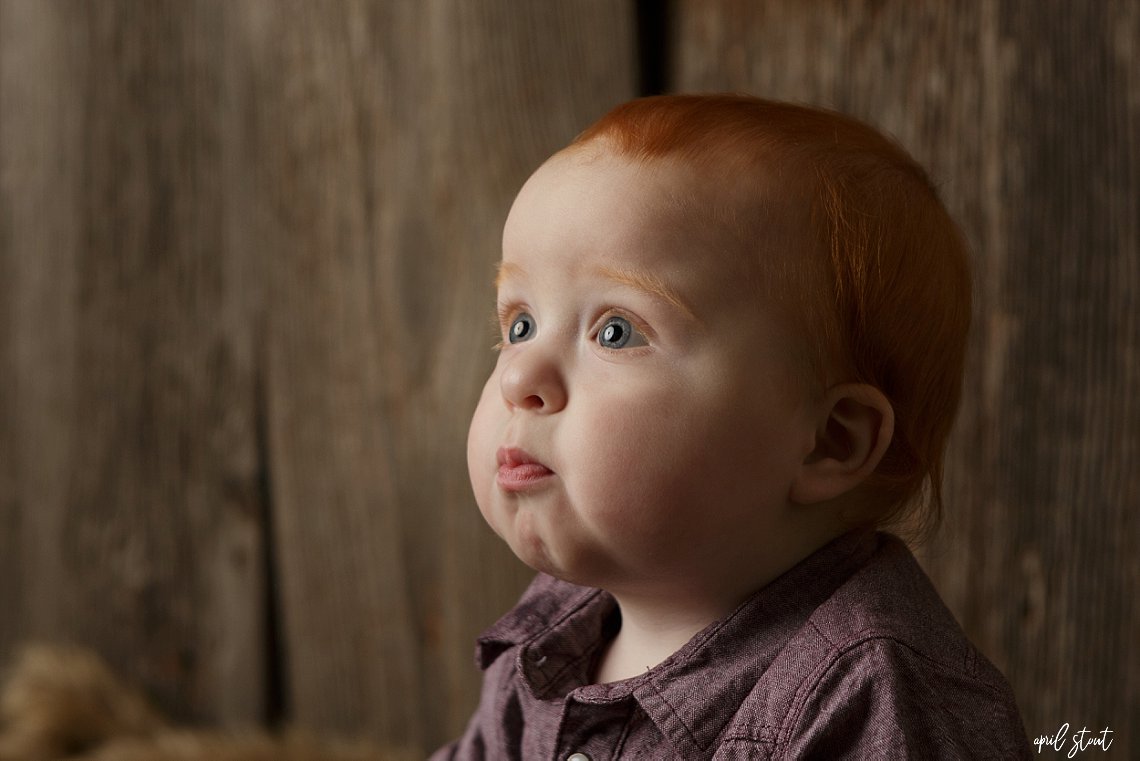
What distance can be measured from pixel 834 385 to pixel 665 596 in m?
0.20

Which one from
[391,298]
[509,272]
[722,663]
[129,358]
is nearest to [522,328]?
[509,272]

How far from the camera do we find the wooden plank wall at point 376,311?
1.30 meters

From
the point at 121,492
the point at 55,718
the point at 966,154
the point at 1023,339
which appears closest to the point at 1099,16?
the point at 966,154

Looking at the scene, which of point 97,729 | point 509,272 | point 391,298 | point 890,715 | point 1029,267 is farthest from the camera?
point 97,729

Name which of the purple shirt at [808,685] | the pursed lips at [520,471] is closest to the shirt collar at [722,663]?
the purple shirt at [808,685]

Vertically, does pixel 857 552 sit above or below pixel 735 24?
below

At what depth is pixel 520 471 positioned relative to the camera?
2.71 feet

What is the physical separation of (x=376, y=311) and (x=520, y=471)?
75 centimetres

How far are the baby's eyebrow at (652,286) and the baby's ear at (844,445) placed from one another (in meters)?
0.13

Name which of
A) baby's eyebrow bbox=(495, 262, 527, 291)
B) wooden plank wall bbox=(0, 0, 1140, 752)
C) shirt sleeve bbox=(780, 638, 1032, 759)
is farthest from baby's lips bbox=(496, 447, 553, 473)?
wooden plank wall bbox=(0, 0, 1140, 752)

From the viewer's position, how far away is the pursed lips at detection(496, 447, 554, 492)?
82cm

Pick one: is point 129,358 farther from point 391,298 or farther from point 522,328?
point 522,328

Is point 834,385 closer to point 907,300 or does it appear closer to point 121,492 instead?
point 907,300

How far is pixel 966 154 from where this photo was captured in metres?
1.30
